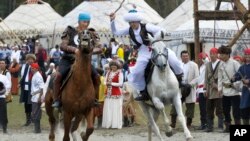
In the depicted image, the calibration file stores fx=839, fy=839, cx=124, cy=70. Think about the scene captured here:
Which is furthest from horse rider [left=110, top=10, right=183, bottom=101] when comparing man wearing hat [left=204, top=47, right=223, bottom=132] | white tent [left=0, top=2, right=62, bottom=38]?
white tent [left=0, top=2, right=62, bottom=38]

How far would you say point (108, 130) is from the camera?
21734mm

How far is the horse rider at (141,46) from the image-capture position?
16.1 metres

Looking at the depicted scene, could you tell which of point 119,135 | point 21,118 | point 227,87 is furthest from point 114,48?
point 227,87

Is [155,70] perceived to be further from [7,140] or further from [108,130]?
[108,130]

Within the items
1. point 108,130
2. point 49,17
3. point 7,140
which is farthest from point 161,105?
point 49,17

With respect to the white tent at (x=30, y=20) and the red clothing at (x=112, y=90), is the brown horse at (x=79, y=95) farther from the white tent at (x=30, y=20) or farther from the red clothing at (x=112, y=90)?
the white tent at (x=30, y=20)

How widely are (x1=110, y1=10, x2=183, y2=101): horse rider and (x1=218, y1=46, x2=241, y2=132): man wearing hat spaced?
11.6 ft

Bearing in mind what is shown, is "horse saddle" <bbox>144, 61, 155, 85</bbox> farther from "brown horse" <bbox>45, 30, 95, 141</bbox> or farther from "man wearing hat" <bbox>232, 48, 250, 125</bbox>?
"man wearing hat" <bbox>232, 48, 250, 125</bbox>

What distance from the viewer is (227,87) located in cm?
1948

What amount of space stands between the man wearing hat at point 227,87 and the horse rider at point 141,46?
11.6ft

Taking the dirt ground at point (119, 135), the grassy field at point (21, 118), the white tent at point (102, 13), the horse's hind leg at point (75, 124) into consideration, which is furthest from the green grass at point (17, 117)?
the white tent at point (102, 13)

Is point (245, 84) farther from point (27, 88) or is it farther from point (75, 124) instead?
point (27, 88)

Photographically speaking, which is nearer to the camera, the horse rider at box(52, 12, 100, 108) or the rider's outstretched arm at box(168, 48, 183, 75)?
the horse rider at box(52, 12, 100, 108)

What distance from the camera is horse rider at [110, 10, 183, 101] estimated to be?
1611 centimetres
